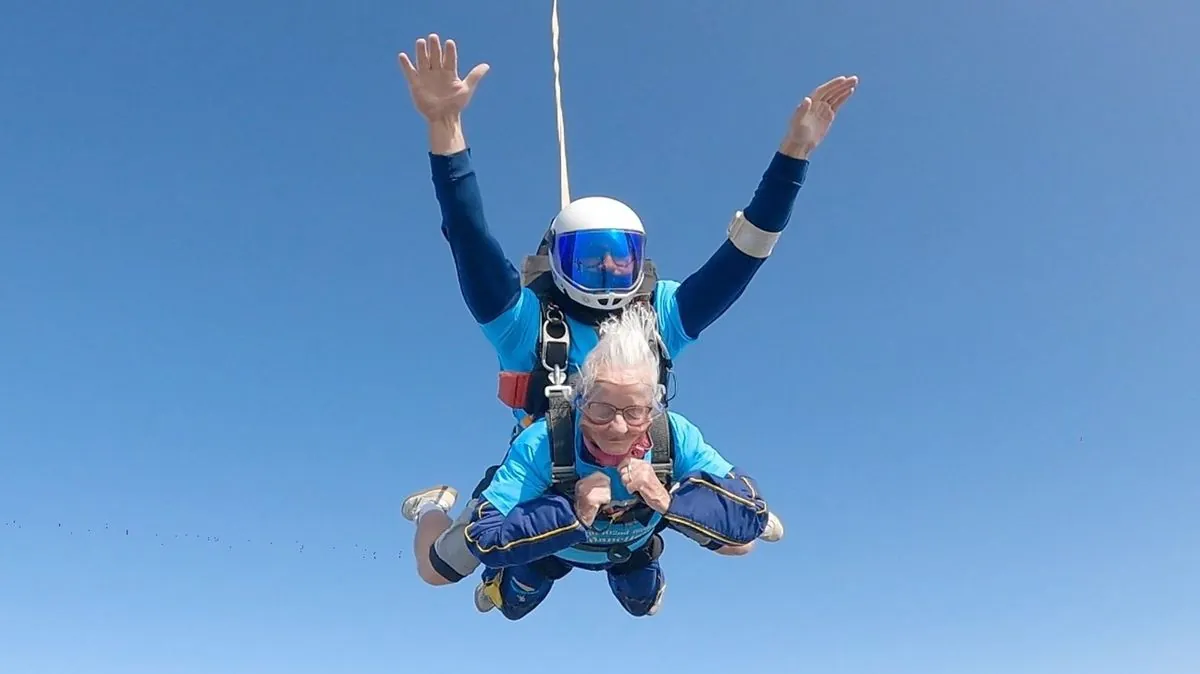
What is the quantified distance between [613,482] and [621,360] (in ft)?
1.57

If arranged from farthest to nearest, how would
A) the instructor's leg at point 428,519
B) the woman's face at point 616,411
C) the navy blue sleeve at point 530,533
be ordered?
the instructor's leg at point 428,519 → the woman's face at point 616,411 → the navy blue sleeve at point 530,533

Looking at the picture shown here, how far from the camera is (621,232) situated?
415 centimetres

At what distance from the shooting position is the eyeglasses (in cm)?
342

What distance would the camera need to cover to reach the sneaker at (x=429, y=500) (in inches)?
191

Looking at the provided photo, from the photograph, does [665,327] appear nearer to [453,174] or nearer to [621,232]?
[621,232]

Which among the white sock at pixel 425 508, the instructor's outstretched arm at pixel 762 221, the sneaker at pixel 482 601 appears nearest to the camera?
the instructor's outstretched arm at pixel 762 221

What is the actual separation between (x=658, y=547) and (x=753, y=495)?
111 centimetres

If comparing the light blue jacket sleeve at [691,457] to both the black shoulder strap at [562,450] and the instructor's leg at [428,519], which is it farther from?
the instructor's leg at [428,519]

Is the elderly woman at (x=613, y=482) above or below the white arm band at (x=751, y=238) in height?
below

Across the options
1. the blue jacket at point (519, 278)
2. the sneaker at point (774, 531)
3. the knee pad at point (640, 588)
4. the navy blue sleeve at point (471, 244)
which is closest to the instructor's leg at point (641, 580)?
the knee pad at point (640, 588)

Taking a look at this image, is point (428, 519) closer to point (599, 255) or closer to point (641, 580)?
point (641, 580)

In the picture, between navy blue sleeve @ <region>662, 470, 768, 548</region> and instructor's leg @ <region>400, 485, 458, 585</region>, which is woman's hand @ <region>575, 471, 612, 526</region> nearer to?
navy blue sleeve @ <region>662, 470, 768, 548</region>

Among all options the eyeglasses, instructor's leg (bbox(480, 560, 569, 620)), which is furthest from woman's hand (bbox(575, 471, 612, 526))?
instructor's leg (bbox(480, 560, 569, 620))

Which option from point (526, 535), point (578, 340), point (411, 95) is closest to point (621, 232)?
point (578, 340)
